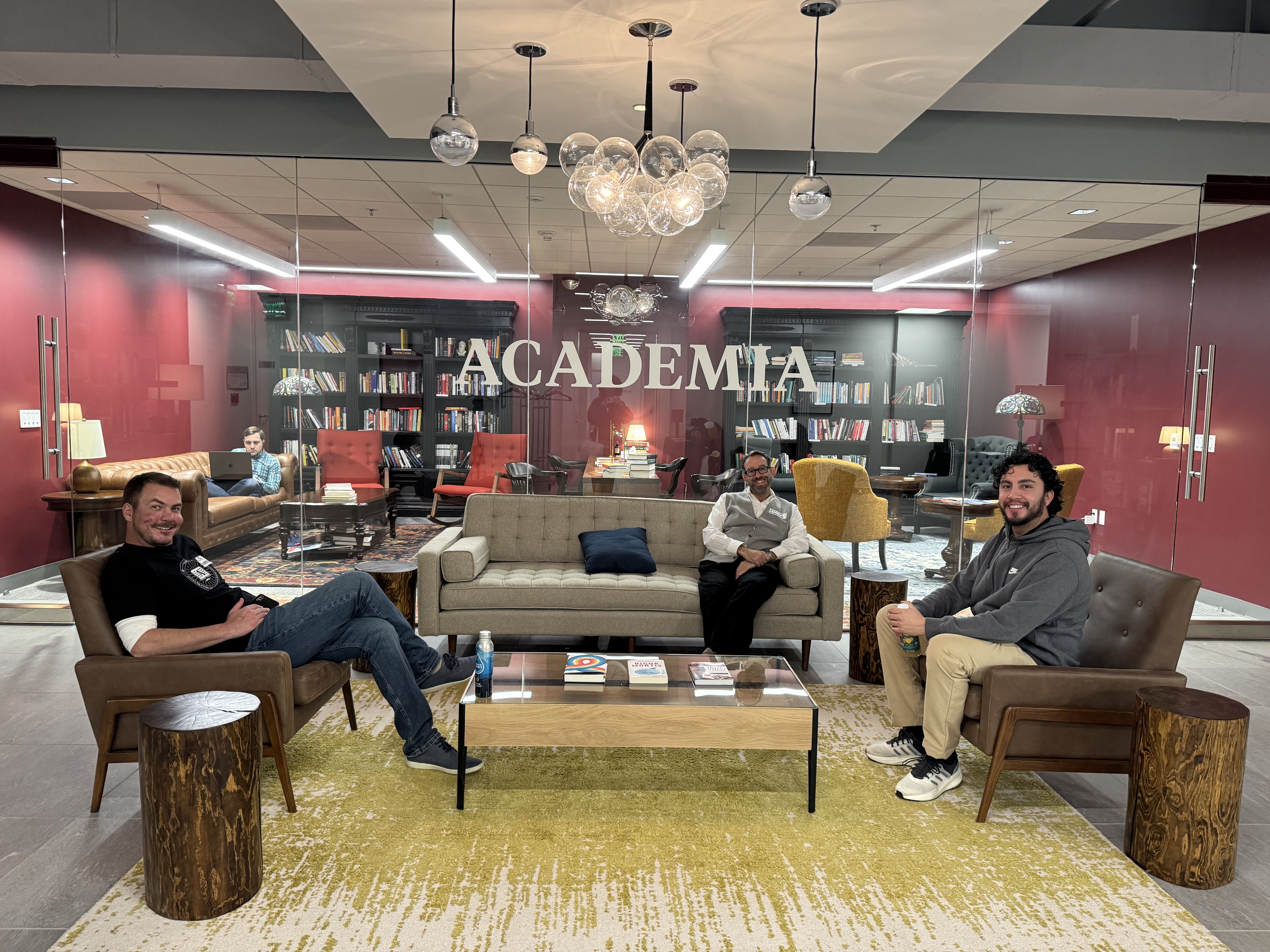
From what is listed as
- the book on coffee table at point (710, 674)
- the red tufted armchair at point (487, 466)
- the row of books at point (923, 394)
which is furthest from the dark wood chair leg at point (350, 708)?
the row of books at point (923, 394)

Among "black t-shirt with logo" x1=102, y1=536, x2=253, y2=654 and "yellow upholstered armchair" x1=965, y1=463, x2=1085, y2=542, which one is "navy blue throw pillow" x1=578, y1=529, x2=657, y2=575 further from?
"yellow upholstered armchair" x1=965, y1=463, x2=1085, y2=542

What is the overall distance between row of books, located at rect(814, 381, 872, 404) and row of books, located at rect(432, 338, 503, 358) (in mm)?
2125

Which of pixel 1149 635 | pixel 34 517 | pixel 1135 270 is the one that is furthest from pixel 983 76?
pixel 34 517

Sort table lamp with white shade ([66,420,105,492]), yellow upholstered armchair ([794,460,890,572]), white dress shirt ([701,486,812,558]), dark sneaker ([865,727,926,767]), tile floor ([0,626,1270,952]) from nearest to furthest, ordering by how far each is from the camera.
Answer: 1. tile floor ([0,626,1270,952])
2. dark sneaker ([865,727,926,767])
3. white dress shirt ([701,486,812,558])
4. table lamp with white shade ([66,420,105,492])
5. yellow upholstered armchair ([794,460,890,572])

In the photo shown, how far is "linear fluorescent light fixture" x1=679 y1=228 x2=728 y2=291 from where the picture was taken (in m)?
5.31

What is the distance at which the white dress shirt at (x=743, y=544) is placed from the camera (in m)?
4.36

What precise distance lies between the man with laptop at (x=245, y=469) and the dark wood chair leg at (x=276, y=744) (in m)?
3.06

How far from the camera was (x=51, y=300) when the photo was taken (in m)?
5.84

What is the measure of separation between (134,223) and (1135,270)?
21.9 ft

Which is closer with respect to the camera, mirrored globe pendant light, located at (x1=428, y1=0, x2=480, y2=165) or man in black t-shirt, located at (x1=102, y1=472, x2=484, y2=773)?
man in black t-shirt, located at (x1=102, y1=472, x2=484, y2=773)

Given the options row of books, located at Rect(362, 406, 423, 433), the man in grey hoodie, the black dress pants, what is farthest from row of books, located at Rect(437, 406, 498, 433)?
the man in grey hoodie

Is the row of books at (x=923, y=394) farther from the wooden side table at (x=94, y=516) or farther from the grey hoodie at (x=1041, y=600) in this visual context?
the wooden side table at (x=94, y=516)

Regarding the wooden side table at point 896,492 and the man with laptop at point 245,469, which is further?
the wooden side table at point 896,492

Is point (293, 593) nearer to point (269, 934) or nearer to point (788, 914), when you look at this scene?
point (269, 934)
